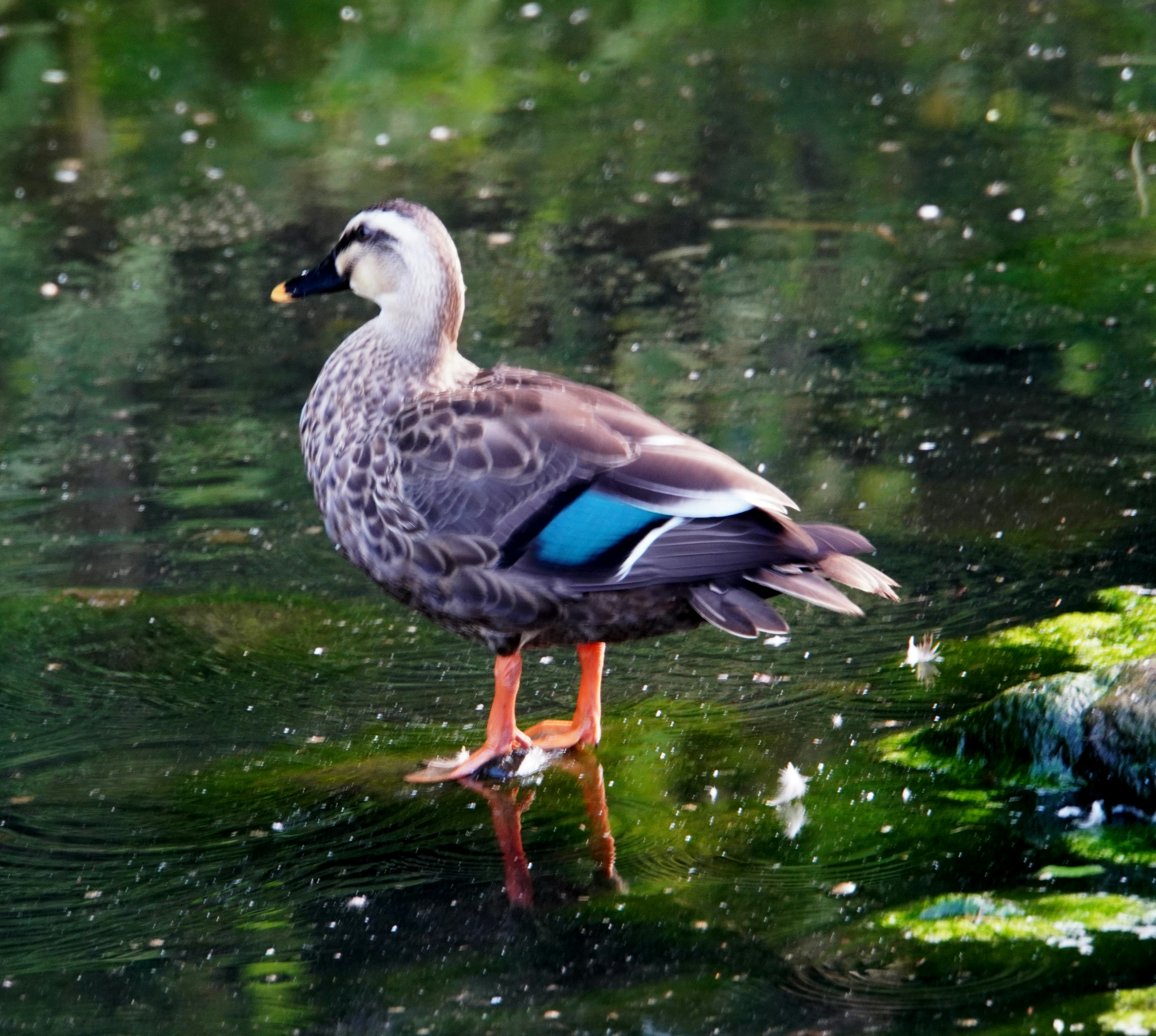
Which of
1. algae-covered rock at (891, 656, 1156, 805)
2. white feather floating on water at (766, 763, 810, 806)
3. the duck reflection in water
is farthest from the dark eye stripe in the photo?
algae-covered rock at (891, 656, 1156, 805)

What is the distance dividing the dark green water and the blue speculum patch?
0.63m

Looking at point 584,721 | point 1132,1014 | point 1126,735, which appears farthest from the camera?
point 584,721

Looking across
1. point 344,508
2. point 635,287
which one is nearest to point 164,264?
point 635,287

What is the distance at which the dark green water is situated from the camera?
11.3 ft

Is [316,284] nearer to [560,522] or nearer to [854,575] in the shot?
[560,522]

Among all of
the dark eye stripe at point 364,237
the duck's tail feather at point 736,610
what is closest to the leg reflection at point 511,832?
the duck's tail feather at point 736,610

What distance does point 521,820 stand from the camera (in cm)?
412

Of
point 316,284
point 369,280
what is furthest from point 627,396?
point 369,280

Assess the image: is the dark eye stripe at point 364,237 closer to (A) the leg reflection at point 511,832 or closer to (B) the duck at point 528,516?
(B) the duck at point 528,516

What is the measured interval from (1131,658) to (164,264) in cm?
587

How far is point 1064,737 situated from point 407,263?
7.14 ft

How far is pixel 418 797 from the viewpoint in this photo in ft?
13.9

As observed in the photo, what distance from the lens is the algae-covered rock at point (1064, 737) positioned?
376 cm

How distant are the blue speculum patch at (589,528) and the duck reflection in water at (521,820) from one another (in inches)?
23.7
